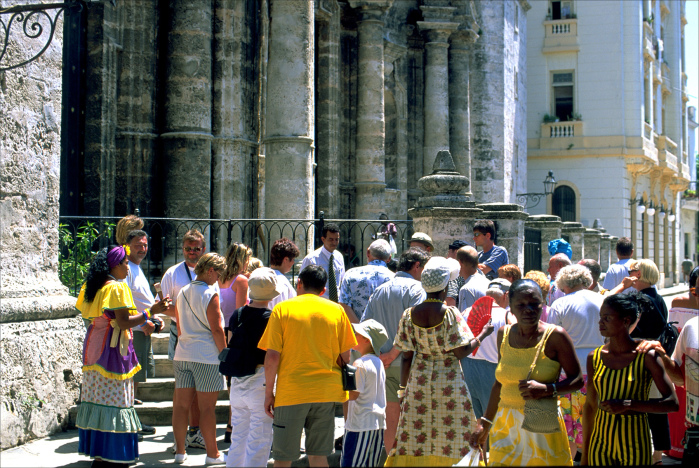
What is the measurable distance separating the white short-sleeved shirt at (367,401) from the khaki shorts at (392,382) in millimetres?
629

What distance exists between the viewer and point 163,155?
11594 mm

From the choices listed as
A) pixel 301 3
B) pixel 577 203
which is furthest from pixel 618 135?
pixel 301 3

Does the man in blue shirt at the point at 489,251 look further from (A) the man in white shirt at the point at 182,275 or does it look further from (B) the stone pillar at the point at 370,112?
(B) the stone pillar at the point at 370,112

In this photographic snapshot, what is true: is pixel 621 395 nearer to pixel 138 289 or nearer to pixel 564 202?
pixel 138 289

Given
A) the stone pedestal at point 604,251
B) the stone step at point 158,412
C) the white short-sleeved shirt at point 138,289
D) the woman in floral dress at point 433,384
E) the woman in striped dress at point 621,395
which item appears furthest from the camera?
the stone pedestal at point 604,251

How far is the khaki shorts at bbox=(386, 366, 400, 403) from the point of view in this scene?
21.3 feet

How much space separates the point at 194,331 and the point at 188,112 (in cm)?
564

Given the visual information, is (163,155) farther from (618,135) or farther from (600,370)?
(618,135)

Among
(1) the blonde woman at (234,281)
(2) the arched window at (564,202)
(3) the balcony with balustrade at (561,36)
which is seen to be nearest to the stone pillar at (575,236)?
(1) the blonde woman at (234,281)

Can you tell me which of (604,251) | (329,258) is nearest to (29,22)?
(329,258)

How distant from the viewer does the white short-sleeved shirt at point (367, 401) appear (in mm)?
5735

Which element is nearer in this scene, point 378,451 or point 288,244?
point 378,451

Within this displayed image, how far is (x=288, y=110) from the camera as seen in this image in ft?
37.5

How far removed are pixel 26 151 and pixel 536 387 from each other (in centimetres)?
482
